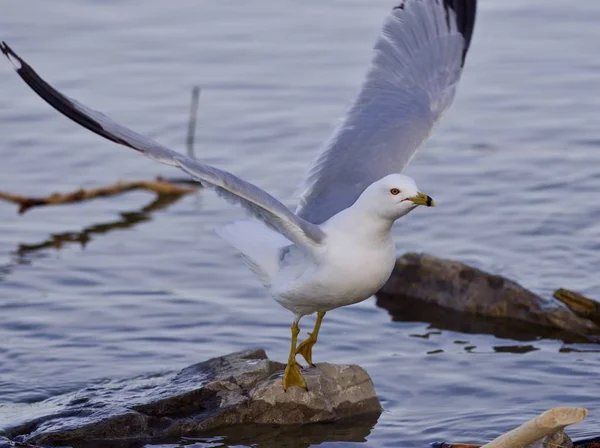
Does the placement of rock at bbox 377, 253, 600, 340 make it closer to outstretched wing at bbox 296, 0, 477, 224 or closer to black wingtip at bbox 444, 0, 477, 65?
outstretched wing at bbox 296, 0, 477, 224

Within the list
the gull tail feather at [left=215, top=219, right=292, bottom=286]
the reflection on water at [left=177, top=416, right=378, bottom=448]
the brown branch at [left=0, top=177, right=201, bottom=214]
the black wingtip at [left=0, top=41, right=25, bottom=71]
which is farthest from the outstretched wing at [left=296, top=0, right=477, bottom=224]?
the brown branch at [left=0, top=177, right=201, bottom=214]

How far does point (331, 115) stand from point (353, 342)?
190 inches

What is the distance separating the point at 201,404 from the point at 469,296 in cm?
255

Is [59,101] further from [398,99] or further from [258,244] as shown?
[398,99]

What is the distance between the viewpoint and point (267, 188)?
1147cm

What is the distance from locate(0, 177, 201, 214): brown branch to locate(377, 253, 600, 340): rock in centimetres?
288

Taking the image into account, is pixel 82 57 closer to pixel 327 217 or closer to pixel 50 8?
pixel 50 8

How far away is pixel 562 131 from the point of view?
12.7 m

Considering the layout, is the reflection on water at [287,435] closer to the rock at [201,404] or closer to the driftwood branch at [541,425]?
the rock at [201,404]

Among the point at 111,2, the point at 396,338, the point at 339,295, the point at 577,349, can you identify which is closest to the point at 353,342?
the point at 396,338

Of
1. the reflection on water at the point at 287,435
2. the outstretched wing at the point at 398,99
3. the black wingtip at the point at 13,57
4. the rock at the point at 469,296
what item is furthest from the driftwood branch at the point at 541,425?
the rock at the point at 469,296

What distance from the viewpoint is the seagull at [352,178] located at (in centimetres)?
647

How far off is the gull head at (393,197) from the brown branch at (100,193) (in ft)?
16.6

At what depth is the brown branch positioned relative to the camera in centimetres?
1116
